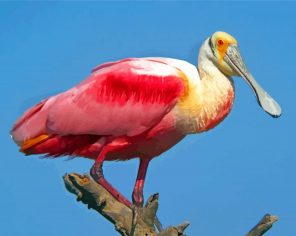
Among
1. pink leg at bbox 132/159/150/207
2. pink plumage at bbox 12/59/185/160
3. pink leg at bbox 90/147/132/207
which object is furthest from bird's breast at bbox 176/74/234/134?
pink leg at bbox 90/147/132/207

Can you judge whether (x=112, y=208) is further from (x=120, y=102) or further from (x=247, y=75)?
(x=247, y=75)

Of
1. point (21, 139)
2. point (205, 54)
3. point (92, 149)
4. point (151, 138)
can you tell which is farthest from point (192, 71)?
point (21, 139)

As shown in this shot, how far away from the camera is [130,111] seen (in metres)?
6.78

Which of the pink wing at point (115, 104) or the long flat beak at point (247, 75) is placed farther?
the long flat beak at point (247, 75)

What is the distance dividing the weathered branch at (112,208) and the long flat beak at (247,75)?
4.95ft

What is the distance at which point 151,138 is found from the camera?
6.85 metres

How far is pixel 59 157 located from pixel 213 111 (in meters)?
1.53

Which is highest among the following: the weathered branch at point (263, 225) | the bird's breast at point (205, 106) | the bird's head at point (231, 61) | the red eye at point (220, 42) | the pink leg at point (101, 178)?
the red eye at point (220, 42)

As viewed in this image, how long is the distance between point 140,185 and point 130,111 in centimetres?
82

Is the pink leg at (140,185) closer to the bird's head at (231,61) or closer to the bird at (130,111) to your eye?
the bird at (130,111)

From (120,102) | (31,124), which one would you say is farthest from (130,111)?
(31,124)

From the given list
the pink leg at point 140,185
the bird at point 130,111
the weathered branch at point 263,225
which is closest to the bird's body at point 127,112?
the bird at point 130,111

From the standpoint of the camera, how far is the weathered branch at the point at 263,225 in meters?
5.92

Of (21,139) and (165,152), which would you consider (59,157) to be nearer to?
(21,139)
